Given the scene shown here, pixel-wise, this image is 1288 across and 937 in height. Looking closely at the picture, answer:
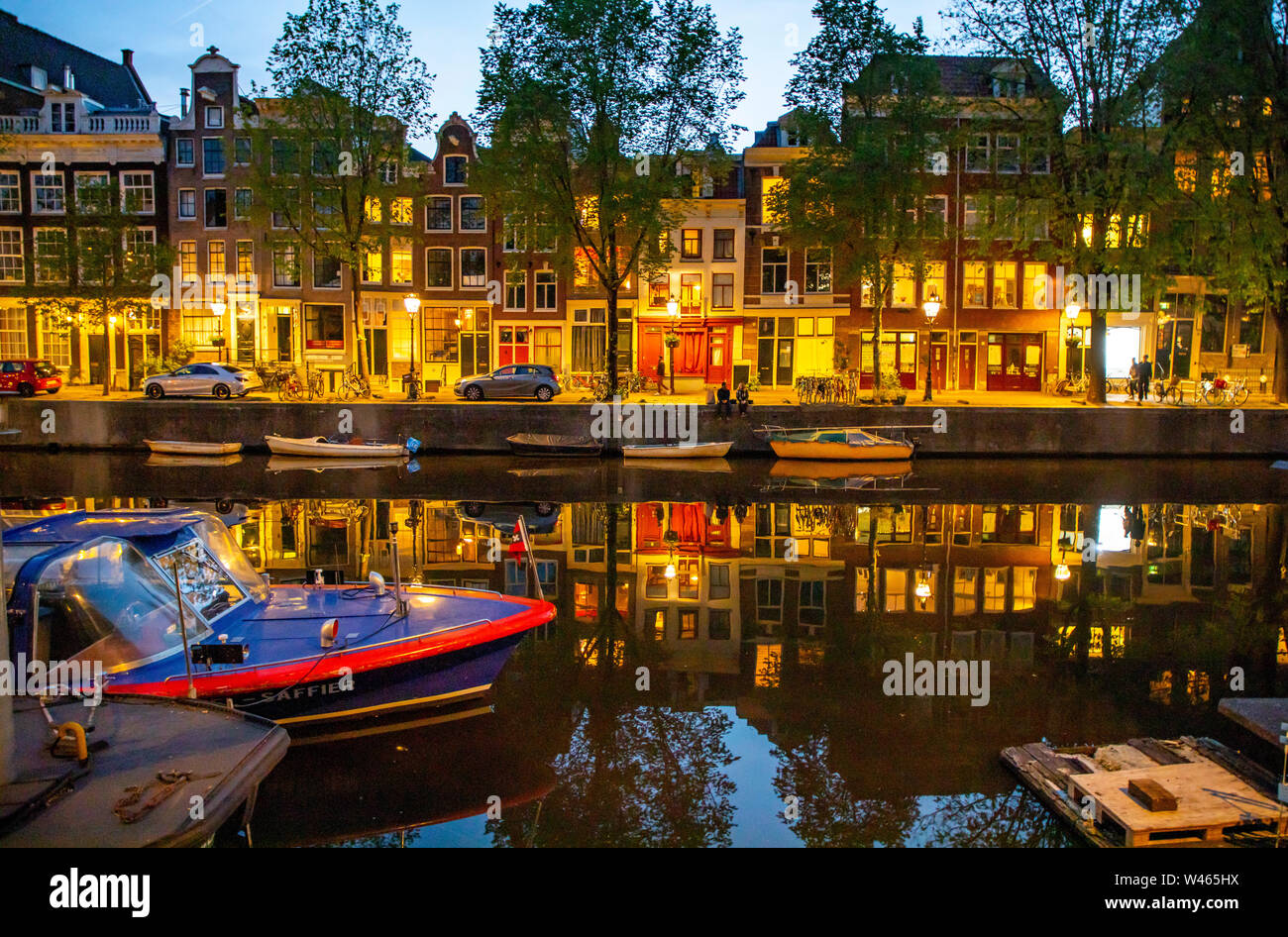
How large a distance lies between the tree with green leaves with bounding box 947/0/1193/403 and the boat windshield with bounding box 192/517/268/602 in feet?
101

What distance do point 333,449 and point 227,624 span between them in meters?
23.2

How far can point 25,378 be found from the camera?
3828cm

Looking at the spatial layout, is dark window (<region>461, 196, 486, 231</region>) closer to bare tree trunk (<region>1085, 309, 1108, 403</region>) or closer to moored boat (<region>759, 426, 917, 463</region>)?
moored boat (<region>759, 426, 917, 463</region>)

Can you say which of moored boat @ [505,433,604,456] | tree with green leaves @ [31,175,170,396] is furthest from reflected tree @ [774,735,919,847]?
tree with green leaves @ [31,175,170,396]

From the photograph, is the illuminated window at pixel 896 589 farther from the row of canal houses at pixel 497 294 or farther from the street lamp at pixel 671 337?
the row of canal houses at pixel 497 294

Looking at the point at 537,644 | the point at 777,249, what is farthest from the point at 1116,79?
the point at 537,644

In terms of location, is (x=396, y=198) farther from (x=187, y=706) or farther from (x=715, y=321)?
(x=187, y=706)

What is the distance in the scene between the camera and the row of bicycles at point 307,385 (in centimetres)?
3622

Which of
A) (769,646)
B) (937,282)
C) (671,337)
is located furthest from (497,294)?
(769,646)

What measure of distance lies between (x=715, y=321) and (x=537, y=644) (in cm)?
3265

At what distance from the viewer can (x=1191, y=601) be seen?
15.3 m

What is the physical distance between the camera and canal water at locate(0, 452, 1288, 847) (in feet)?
26.7

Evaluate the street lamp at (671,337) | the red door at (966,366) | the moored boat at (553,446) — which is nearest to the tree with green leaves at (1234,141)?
the red door at (966,366)

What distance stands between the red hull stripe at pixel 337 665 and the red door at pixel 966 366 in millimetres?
36082
